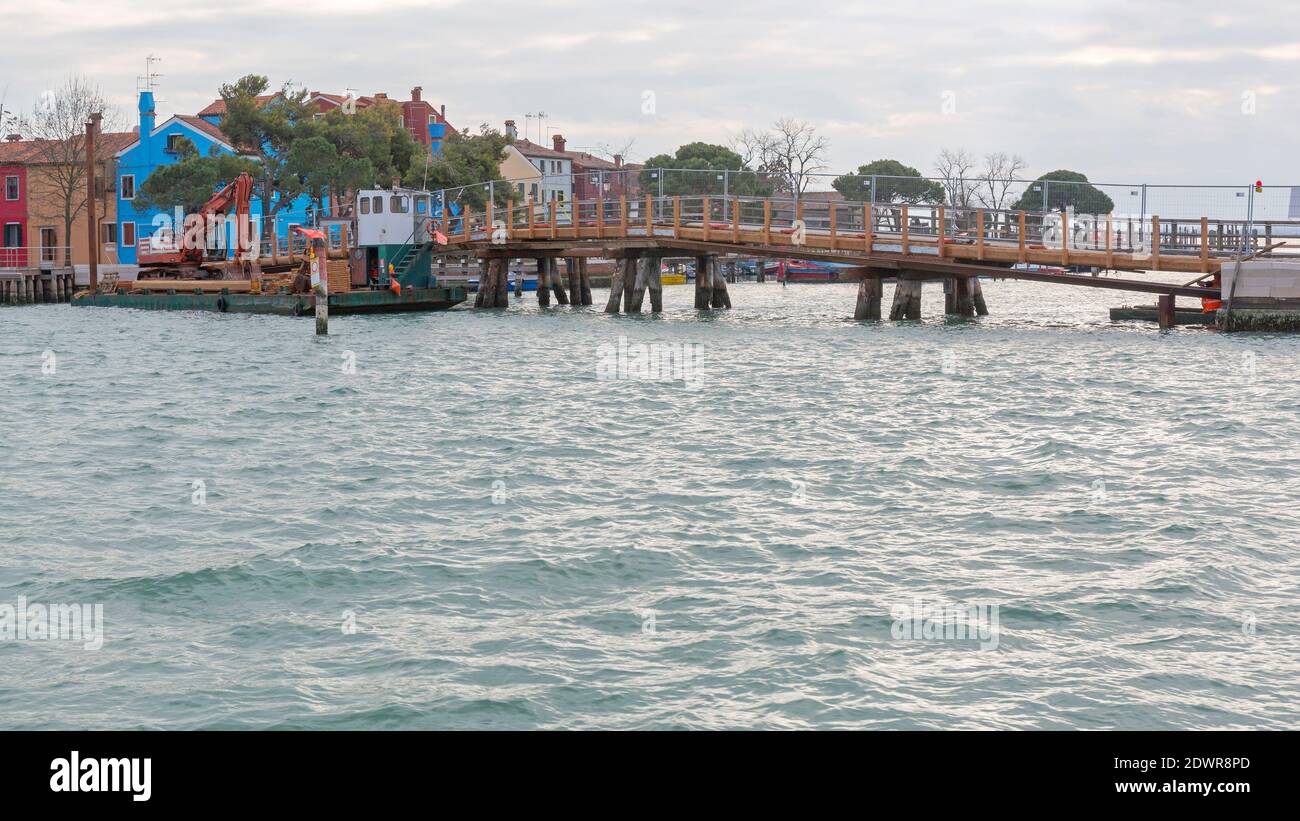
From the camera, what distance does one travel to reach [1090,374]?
2750 centimetres

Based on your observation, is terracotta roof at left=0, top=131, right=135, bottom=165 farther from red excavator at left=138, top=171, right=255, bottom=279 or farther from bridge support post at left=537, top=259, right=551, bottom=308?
bridge support post at left=537, top=259, right=551, bottom=308

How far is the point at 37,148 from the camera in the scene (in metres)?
77.7

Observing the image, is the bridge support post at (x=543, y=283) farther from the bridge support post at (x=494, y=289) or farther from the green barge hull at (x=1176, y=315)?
the green barge hull at (x=1176, y=315)

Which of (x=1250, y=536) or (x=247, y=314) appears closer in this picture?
(x=1250, y=536)

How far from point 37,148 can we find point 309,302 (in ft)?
125

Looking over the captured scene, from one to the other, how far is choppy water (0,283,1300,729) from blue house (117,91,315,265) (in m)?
50.0

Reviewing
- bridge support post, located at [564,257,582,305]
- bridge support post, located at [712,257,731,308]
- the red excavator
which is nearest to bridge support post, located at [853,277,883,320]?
bridge support post, located at [712,257,731,308]

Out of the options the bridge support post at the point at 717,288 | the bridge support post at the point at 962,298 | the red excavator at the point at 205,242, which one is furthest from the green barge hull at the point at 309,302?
the bridge support post at the point at 962,298

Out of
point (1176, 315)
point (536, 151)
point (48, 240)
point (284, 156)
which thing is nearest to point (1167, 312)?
point (1176, 315)

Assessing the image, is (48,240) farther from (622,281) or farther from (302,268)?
(622,281)
